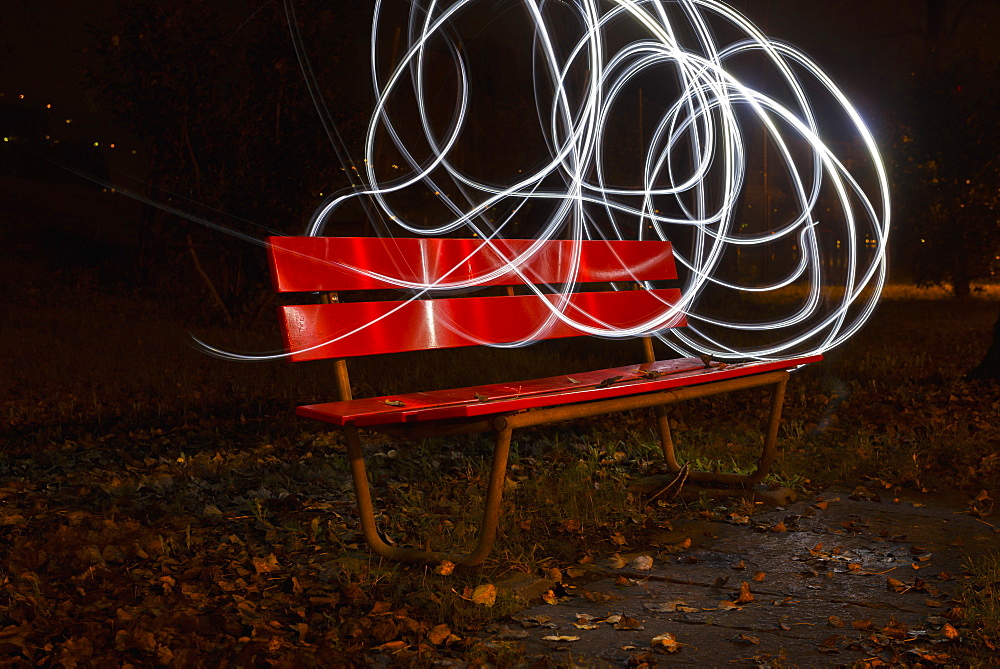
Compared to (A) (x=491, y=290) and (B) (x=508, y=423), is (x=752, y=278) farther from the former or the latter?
(B) (x=508, y=423)

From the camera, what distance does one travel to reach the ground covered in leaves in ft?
9.62

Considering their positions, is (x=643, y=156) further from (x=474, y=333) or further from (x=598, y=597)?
(x=598, y=597)

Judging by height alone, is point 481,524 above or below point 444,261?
below

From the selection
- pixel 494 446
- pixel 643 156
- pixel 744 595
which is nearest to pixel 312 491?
pixel 494 446

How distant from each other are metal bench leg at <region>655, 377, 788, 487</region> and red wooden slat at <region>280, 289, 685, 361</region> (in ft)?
2.11

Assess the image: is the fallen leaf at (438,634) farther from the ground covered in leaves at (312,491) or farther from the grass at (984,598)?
the grass at (984,598)

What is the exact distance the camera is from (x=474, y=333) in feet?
14.5

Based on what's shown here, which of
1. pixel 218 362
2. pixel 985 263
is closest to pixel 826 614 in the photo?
pixel 218 362

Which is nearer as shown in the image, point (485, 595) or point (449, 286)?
point (485, 595)

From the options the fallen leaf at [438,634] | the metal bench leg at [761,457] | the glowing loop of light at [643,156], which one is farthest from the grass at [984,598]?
the glowing loop of light at [643,156]

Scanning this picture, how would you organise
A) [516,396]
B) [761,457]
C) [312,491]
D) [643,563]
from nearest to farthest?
[516,396]
[643,563]
[312,491]
[761,457]

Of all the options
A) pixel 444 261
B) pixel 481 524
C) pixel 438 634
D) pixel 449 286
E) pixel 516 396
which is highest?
pixel 444 261

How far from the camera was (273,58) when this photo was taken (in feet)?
36.1

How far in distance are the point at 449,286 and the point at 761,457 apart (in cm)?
183
